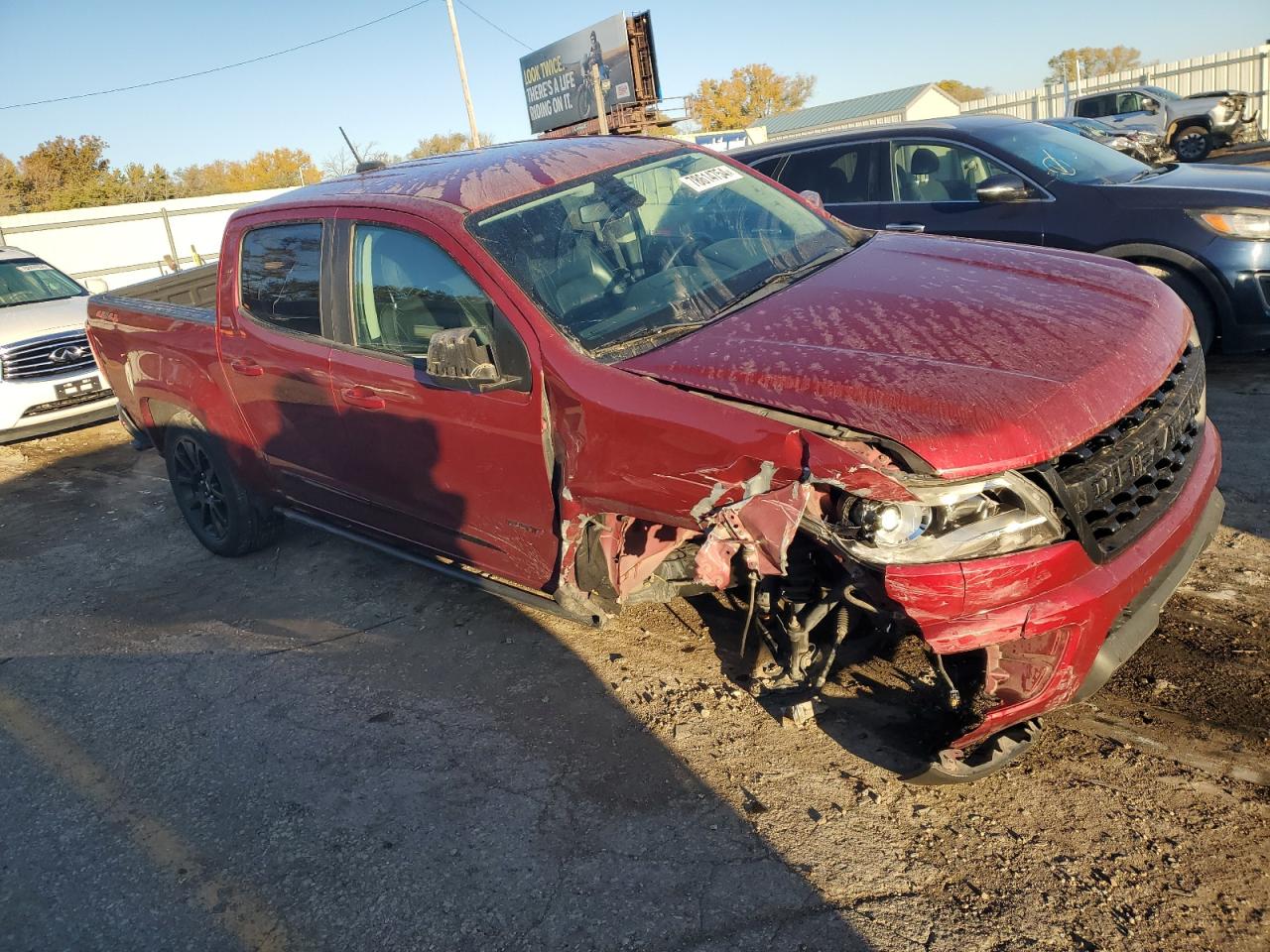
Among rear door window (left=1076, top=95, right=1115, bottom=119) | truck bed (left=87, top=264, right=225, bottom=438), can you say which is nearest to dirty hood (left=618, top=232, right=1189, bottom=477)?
truck bed (left=87, top=264, right=225, bottom=438)

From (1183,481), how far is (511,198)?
2616 millimetres

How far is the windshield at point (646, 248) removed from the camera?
3.41 metres

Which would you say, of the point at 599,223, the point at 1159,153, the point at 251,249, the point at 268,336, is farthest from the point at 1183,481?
the point at 1159,153

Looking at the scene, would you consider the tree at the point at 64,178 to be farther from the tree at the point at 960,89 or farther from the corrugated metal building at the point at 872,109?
the tree at the point at 960,89

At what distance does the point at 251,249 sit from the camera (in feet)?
15.5

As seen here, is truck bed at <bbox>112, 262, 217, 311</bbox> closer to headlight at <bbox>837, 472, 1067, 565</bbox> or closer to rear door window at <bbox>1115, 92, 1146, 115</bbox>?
headlight at <bbox>837, 472, 1067, 565</bbox>

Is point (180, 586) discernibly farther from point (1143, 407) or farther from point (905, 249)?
point (1143, 407)

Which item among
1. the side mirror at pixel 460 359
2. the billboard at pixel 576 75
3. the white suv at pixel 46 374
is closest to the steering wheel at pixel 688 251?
the side mirror at pixel 460 359

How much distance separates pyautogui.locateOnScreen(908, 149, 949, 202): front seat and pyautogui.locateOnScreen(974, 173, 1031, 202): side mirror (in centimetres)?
33

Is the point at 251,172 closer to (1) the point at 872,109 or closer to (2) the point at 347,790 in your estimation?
(1) the point at 872,109

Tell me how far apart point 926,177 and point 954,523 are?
5073 millimetres

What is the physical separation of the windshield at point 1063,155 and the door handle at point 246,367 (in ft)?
16.7

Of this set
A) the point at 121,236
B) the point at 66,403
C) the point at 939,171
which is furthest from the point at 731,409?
the point at 121,236

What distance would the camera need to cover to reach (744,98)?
63344mm
